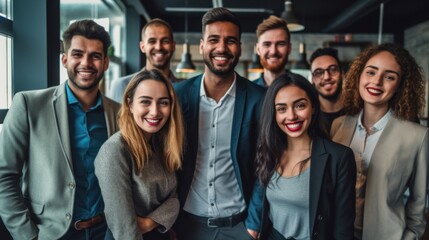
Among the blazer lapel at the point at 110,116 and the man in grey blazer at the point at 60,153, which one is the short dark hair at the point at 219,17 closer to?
the man in grey blazer at the point at 60,153

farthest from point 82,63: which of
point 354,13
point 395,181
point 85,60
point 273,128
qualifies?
point 354,13

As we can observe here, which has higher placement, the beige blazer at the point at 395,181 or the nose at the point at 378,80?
the nose at the point at 378,80

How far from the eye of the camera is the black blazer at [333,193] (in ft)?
5.30

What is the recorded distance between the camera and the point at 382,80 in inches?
71.9

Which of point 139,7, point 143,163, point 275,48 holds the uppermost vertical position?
point 139,7

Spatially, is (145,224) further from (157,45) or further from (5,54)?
(157,45)

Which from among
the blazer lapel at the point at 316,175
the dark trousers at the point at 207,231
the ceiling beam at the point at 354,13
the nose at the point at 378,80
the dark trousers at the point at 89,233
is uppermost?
the ceiling beam at the point at 354,13

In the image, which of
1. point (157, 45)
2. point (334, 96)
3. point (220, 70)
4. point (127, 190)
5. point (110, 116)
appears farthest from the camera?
point (157, 45)

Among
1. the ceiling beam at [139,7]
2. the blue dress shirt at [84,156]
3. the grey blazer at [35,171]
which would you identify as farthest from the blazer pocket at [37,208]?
the ceiling beam at [139,7]

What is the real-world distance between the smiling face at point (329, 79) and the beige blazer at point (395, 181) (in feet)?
3.17

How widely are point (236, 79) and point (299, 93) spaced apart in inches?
18.8

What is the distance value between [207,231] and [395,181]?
1.03 m

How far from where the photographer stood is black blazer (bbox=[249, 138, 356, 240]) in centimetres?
161

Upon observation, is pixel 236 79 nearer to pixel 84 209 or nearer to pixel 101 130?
pixel 101 130
